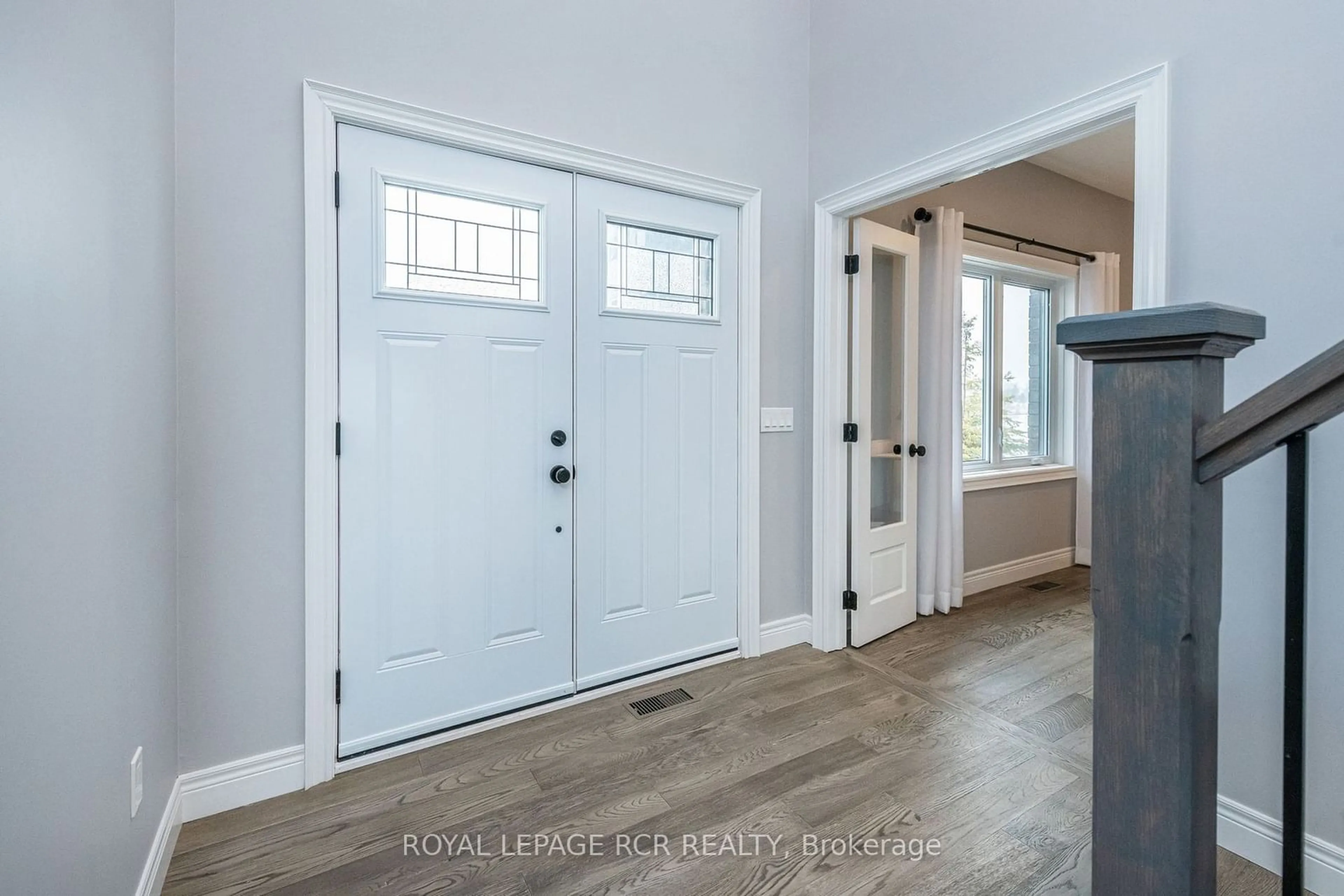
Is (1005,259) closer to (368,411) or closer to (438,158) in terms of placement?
(438,158)

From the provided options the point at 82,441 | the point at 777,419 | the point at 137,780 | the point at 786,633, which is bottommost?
the point at 786,633

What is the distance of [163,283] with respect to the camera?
1615mm

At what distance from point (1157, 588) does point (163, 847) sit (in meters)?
2.21

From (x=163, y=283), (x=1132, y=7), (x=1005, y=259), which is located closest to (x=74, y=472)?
(x=163, y=283)

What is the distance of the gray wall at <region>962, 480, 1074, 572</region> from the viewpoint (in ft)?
13.1

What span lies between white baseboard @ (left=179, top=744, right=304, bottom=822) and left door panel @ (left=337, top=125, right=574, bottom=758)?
0.49ft

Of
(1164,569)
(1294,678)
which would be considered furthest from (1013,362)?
(1164,569)

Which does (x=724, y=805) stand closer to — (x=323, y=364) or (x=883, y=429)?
(x=323, y=364)

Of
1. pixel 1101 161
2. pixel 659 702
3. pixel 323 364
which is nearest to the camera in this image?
pixel 323 364

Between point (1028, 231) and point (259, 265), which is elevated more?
point (1028, 231)

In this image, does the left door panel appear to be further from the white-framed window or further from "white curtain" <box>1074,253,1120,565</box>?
"white curtain" <box>1074,253,1120,565</box>

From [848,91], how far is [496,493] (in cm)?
234

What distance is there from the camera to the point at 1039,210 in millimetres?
4133

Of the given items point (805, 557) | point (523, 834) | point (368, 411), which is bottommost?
point (523, 834)
